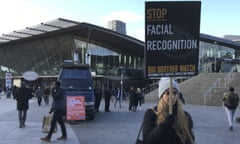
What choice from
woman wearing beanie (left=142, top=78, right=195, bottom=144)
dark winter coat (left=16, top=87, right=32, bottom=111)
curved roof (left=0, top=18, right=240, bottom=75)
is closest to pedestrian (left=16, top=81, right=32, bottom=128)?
dark winter coat (left=16, top=87, right=32, bottom=111)

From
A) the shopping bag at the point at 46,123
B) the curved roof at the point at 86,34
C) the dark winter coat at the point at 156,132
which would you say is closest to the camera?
the dark winter coat at the point at 156,132

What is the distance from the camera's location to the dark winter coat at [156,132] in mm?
2775

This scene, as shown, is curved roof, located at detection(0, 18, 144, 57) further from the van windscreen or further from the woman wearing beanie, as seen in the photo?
the woman wearing beanie

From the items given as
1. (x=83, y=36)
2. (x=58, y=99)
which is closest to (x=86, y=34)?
(x=83, y=36)

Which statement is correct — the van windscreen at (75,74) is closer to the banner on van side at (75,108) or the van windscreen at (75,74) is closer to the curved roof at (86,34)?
the banner on van side at (75,108)

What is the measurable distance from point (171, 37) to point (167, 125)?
190cm

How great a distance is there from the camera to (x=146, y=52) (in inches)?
179

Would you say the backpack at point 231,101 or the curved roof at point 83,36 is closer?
the backpack at point 231,101

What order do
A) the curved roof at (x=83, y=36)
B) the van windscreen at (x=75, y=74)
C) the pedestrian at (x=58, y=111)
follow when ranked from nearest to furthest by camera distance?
the pedestrian at (x=58, y=111), the van windscreen at (x=75, y=74), the curved roof at (x=83, y=36)

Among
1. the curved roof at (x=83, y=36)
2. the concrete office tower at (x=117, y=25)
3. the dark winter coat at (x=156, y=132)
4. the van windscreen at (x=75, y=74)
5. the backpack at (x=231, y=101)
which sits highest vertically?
the concrete office tower at (x=117, y=25)

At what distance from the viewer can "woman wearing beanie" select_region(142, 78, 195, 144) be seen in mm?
2777

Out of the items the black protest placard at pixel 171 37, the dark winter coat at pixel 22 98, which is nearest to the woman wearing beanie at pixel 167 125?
the black protest placard at pixel 171 37

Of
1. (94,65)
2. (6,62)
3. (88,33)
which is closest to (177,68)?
(88,33)

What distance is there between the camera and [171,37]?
14.4ft
